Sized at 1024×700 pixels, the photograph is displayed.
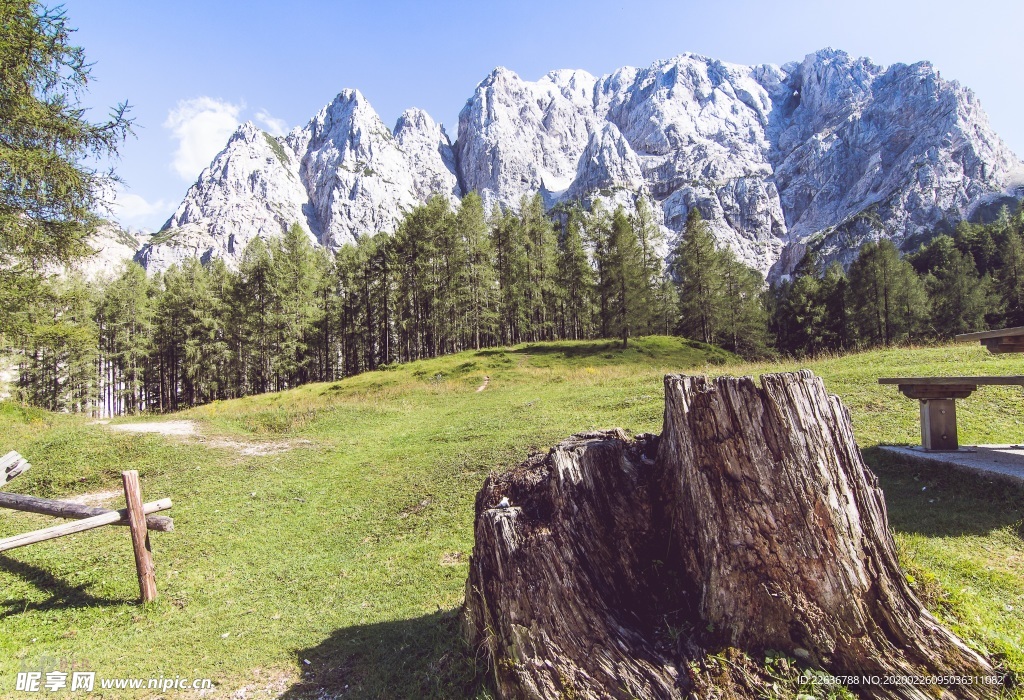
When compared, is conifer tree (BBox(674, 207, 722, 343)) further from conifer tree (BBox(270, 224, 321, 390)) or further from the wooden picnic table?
the wooden picnic table

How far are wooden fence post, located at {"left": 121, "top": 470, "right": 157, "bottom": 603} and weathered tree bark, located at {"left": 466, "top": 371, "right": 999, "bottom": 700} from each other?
629cm

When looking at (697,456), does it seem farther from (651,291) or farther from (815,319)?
(815,319)

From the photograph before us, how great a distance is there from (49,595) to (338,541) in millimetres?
4444

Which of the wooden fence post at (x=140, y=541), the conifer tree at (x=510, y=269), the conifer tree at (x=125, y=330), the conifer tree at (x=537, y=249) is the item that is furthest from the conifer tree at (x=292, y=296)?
the wooden fence post at (x=140, y=541)

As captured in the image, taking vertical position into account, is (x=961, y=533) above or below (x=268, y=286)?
below

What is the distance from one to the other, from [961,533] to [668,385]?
597cm

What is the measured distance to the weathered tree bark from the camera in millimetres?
3121

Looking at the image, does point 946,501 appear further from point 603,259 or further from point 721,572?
point 603,259

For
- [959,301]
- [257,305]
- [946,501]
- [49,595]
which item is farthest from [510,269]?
[959,301]

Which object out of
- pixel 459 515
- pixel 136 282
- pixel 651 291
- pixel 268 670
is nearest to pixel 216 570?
pixel 268 670

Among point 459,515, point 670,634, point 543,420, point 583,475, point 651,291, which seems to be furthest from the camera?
point 651,291

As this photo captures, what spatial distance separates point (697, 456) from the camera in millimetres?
3711

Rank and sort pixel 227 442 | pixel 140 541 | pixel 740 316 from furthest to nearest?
pixel 740 316, pixel 227 442, pixel 140 541

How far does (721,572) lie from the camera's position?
3.42 meters
